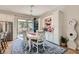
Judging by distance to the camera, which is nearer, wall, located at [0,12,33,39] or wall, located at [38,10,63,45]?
wall, located at [0,12,33,39]

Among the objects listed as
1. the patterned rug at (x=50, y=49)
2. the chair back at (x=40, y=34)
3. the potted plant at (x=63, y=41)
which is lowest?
the patterned rug at (x=50, y=49)

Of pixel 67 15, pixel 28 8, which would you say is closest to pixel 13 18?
pixel 28 8

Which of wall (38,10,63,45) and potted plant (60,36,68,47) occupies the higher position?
wall (38,10,63,45)

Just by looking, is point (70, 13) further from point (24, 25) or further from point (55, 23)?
point (24, 25)

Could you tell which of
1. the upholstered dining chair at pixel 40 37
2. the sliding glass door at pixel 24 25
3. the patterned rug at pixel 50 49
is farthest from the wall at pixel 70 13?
the sliding glass door at pixel 24 25

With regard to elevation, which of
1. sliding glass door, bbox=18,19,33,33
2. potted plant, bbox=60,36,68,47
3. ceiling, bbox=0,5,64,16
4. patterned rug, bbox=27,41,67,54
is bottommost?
patterned rug, bbox=27,41,67,54

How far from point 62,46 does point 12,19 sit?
1.31 m

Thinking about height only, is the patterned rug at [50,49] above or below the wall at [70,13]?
below

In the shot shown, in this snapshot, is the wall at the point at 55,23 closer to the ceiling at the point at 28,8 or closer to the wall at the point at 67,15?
the wall at the point at 67,15

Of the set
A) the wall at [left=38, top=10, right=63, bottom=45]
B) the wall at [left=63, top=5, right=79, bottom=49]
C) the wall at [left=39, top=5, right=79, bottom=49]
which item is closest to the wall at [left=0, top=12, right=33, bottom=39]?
the wall at [left=38, top=10, right=63, bottom=45]

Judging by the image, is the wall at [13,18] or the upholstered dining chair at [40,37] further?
the upholstered dining chair at [40,37]

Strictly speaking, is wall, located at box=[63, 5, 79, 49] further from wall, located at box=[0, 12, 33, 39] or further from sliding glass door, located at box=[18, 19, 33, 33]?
wall, located at box=[0, 12, 33, 39]

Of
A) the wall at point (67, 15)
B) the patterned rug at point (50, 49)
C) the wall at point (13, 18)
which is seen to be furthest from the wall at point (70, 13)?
the wall at point (13, 18)

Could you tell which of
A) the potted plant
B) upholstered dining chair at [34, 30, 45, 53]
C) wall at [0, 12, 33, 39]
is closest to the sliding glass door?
wall at [0, 12, 33, 39]
